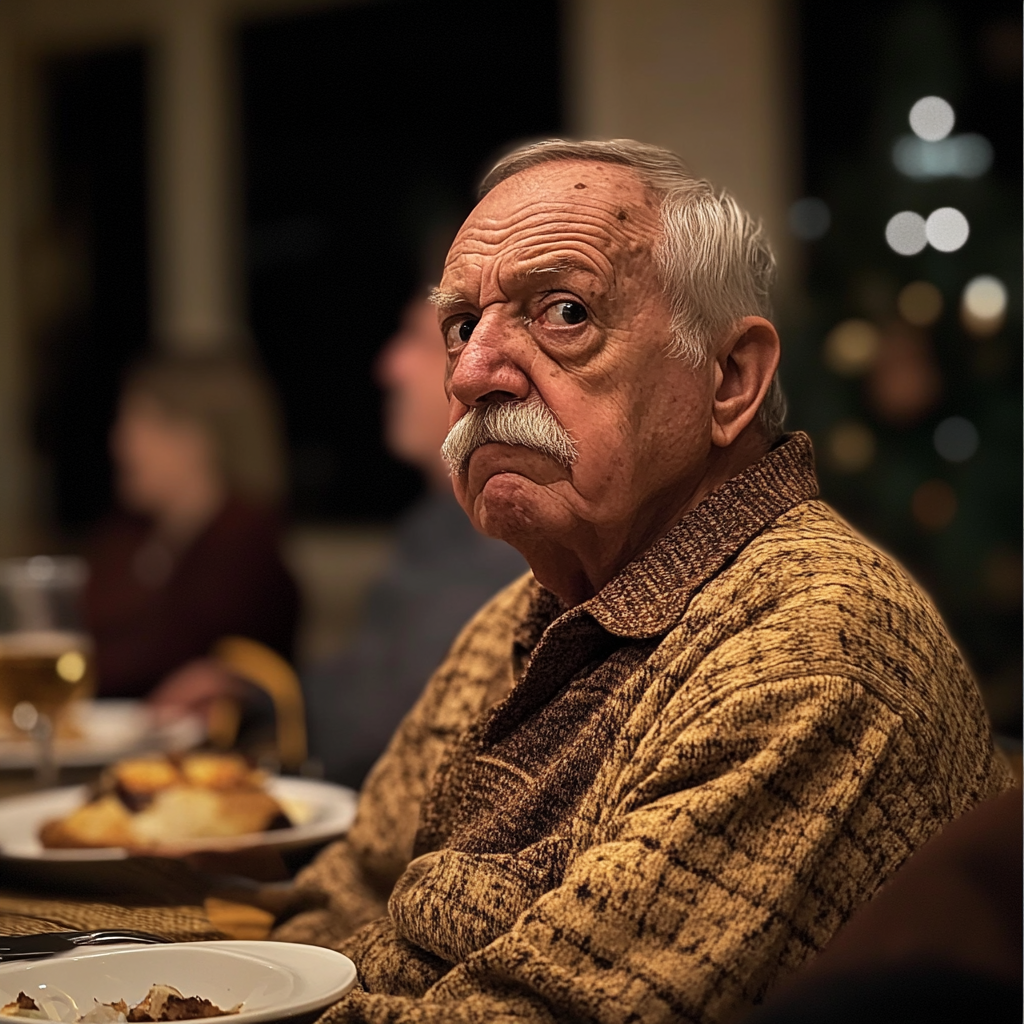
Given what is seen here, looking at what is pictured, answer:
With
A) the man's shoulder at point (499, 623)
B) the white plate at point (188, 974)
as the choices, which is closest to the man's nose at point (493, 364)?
the man's shoulder at point (499, 623)

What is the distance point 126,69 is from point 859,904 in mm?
5886

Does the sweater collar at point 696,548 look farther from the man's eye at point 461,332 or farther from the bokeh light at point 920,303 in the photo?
the bokeh light at point 920,303

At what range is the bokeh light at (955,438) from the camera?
3.61 metres

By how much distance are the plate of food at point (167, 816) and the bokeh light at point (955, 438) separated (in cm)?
260

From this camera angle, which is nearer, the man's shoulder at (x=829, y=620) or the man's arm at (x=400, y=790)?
the man's shoulder at (x=829, y=620)

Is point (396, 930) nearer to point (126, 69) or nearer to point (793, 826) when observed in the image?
point (793, 826)

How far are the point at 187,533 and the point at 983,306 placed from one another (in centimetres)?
212

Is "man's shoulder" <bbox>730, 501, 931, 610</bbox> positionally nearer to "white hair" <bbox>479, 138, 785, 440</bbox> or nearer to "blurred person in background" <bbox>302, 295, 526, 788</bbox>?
"white hair" <bbox>479, 138, 785, 440</bbox>

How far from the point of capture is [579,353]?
952mm

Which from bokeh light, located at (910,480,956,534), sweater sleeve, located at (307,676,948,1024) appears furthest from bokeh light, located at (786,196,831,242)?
sweater sleeve, located at (307,676,948,1024)

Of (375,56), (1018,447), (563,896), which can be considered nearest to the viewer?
(563,896)

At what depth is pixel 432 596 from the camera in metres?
2.05

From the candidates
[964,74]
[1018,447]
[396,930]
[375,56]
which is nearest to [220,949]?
[396,930]

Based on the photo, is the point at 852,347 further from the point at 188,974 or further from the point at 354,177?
the point at 188,974
